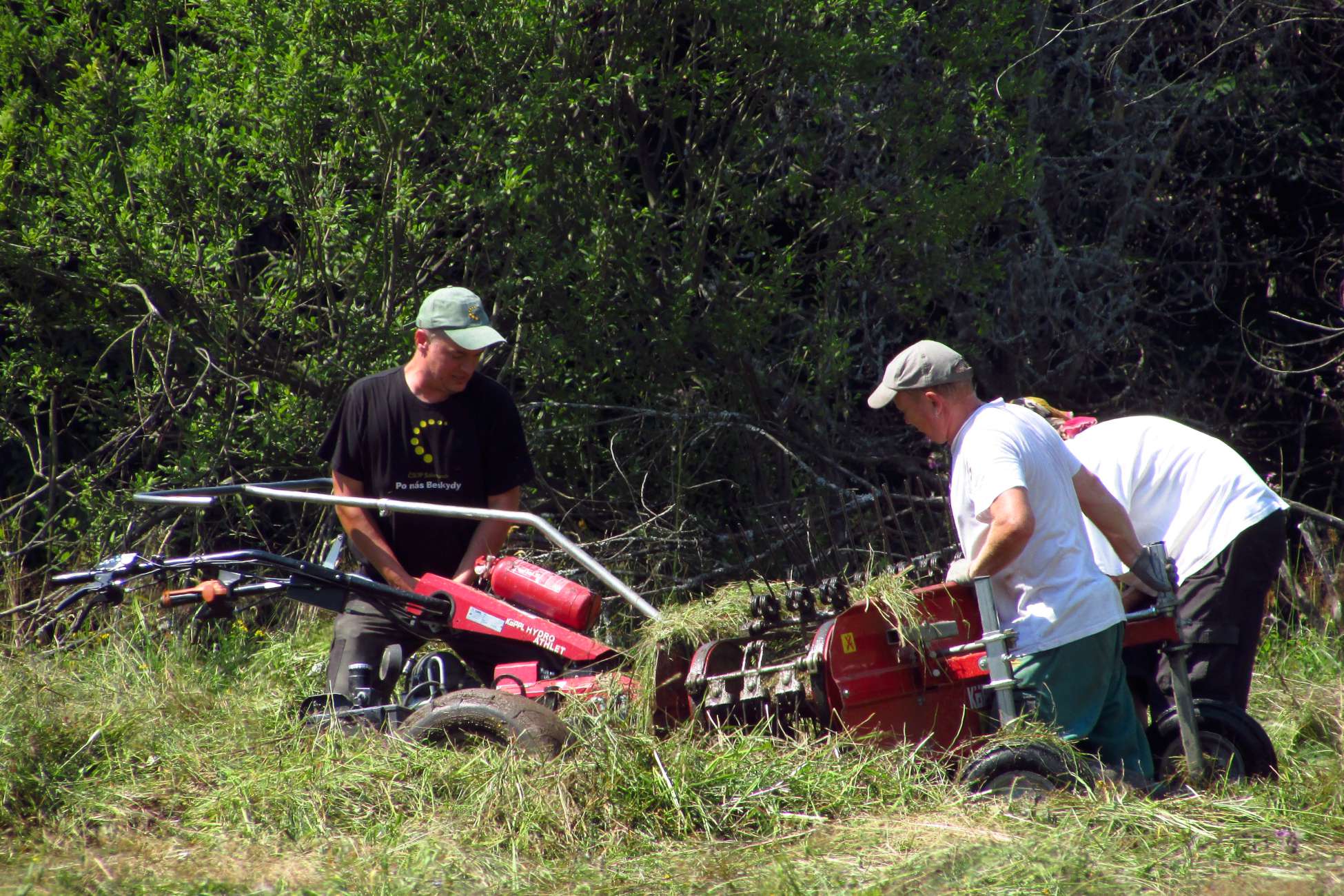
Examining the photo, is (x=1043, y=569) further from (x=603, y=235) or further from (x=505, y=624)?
(x=603, y=235)

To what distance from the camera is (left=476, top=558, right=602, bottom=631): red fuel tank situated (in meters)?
4.27

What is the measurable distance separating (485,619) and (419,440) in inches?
27.8

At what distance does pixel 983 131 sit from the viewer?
22.3 feet

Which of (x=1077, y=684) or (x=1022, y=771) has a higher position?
(x=1077, y=684)

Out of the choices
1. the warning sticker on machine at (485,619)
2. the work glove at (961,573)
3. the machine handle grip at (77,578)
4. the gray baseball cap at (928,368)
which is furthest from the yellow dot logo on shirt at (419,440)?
the work glove at (961,573)

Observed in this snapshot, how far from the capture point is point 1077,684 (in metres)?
3.64

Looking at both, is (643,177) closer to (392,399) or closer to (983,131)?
(983,131)

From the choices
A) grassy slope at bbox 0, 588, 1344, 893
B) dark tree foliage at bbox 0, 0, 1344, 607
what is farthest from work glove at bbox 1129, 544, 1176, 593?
dark tree foliage at bbox 0, 0, 1344, 607

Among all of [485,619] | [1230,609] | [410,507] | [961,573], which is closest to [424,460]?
[410,507]

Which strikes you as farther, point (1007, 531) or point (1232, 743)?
point (1232, 743)

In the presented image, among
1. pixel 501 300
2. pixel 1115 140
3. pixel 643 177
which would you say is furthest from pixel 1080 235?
pixel 501 300

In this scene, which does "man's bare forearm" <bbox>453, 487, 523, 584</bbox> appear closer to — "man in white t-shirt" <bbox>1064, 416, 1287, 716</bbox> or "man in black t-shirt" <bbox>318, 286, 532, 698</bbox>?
"man in black t-shirt" <bbox>318, 286, 532, 698</bbox>

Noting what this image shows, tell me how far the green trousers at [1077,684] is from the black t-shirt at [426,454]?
1.98m

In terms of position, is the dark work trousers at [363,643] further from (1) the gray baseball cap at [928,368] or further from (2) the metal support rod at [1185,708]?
(2) the metal support rod at [1185,708]
